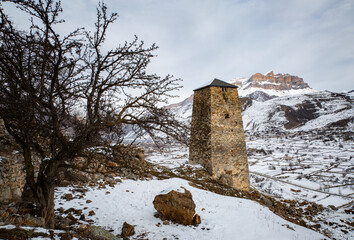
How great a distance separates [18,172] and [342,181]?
35086 mm

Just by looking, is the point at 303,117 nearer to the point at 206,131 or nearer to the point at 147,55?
the point at 206,131

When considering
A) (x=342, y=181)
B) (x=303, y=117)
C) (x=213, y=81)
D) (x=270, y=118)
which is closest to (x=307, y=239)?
(x=213, y=81)

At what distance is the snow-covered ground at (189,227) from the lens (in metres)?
4.96

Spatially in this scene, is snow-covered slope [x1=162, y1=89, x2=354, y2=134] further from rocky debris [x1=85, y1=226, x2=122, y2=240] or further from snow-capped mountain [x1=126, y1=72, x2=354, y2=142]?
rocky debris [x1=85, y1=226, x2=122, y2=240]

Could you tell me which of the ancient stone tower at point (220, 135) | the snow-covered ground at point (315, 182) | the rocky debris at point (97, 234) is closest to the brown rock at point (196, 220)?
the rocky debris at point (97, 234)

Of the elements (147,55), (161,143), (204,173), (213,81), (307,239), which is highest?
(213,81)

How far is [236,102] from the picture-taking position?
1179 centimetres

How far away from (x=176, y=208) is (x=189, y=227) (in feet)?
2.02

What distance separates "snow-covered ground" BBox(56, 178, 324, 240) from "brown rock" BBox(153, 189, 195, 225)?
219mm

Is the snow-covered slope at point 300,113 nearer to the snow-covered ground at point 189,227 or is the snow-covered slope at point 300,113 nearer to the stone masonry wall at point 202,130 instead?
the stone masonry wall at point 202,130

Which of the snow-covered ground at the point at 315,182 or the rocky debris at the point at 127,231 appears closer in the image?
the rocky debris at the point at 127,231

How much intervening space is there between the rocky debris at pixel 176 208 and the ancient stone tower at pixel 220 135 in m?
5.36

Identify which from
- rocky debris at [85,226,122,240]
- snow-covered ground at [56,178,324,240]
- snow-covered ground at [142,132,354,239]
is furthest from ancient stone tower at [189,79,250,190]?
rocky debris at [85,226,122,240]

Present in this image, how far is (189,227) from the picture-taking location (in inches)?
209
